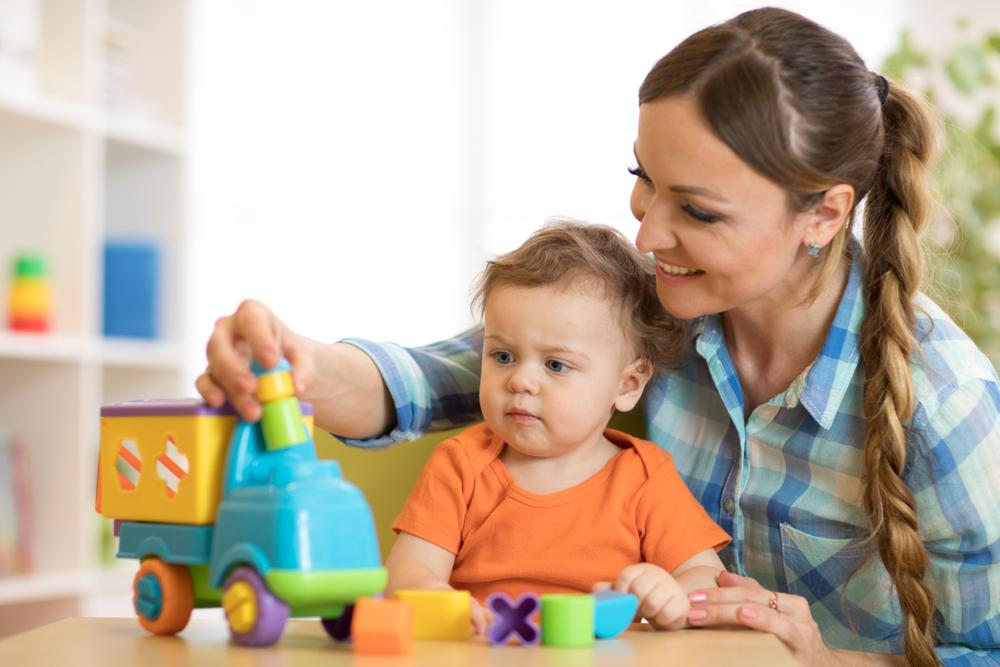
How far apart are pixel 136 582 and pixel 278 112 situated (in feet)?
8.96

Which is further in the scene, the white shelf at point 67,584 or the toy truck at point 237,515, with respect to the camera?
the white shelf at point 67,584

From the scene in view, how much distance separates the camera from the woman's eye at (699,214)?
1.13m

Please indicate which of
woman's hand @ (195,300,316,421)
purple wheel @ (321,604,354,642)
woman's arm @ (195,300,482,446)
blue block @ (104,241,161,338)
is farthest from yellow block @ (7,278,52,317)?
purple wheel @ (321,604,354,642)

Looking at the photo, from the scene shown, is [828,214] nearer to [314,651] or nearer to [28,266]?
[314,651]

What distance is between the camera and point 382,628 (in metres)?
0.78

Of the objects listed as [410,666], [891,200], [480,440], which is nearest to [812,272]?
[891,200]

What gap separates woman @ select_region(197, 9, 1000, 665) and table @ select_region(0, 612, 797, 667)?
153 mm

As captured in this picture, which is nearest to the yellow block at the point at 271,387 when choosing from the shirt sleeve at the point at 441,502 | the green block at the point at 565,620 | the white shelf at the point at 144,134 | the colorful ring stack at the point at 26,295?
the green block at the point at 565,620

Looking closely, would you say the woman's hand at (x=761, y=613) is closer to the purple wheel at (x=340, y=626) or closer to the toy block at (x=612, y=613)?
the toy block at (x=612, y=613)

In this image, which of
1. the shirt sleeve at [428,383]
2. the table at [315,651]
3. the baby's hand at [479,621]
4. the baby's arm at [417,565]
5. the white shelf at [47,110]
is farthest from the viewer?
the white shelf at [47,110]

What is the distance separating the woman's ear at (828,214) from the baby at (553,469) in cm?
19

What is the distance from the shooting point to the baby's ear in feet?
4.14

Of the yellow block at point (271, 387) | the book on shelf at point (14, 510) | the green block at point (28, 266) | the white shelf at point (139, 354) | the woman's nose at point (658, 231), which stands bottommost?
the book on shelf at point (14, 510)

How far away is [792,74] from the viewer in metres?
1.15
